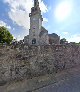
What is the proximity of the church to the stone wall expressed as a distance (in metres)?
12.1

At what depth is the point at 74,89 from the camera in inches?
297

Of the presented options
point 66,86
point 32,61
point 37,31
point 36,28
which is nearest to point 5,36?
point 37,31

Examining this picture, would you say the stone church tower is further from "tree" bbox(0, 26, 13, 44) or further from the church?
"tree" bbox(0, 26, 13, 44)

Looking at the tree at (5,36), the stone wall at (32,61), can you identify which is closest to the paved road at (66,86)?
the stone wall at (32,61)

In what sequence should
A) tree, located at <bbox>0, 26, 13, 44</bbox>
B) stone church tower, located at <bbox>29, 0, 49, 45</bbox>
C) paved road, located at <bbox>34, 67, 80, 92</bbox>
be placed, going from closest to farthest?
paved road, located at <bbox>34, 67, 80, 92</bbox> → tree, located at <bbox>0, 26, 13, 44</bbox> → stone church tower, located at <bbox>29, 0, 49, 45</bbox>

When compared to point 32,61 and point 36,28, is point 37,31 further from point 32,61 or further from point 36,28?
point 32,61

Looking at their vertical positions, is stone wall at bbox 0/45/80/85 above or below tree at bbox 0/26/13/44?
below

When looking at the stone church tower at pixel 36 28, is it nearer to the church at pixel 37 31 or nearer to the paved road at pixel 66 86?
the church at pixel 37 31

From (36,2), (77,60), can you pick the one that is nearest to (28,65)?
(77,60)

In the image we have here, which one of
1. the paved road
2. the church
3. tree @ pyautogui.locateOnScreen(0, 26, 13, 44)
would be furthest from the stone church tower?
the paved road

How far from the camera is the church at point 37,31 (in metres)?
22.5

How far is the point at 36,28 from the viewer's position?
76.6ft

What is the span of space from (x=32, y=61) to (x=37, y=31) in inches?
582

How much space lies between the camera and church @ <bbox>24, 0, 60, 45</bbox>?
2255 cm
